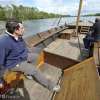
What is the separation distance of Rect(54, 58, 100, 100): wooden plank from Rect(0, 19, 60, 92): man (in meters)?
0.26

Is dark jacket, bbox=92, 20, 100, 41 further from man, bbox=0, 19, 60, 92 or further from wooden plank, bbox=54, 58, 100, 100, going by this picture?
man, bbox=0, 19, 60, 92

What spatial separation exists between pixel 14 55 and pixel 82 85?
0.99m

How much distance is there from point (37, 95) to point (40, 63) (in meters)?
1.68

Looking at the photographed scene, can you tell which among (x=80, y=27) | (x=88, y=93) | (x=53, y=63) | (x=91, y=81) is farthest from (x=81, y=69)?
(x=80, y=27)

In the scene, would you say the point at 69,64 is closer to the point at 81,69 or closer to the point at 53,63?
the point at 53,63

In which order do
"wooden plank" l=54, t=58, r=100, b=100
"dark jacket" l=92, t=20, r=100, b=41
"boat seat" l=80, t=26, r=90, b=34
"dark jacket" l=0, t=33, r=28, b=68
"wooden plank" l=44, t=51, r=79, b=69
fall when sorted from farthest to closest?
"boat seat" l=80, t=26, r=90, b=34
"dark jacket" l=92, t=20, r=100, b=41
"wooden plank" l=44, t=51, r=79, b=69
"wooden plank" l=54, t=58, r=100, b=100
"dark jacket" l=0, t=33, r=28, b=68

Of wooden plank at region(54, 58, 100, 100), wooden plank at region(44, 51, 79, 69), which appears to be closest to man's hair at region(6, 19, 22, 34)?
wooden plank at region(54, 58, 100, 100)

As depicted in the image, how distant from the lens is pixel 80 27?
13719 mm

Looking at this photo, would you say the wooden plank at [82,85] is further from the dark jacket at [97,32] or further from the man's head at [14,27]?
the dark jacket at [97,32]

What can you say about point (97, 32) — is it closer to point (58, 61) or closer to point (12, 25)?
point (58, 61)

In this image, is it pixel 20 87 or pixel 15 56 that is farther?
pixel 20 87

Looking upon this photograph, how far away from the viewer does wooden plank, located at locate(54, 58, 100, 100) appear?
9.43 ft

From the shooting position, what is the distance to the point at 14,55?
9.43 feet

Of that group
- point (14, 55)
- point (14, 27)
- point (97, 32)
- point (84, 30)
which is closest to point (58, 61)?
point (97, 32)
